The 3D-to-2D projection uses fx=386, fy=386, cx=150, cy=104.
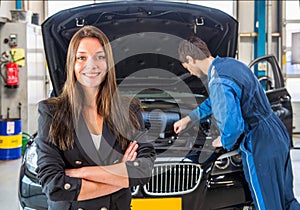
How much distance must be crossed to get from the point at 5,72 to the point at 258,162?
405cm

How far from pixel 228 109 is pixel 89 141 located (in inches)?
37.6

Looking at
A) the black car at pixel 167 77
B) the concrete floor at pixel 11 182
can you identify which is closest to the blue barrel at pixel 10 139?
the concrete floor at pixel 11 182

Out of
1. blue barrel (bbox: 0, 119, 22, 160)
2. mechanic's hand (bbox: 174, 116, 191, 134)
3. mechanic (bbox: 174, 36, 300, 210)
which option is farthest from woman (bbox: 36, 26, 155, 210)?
blue barrel (bbox: 0, 119, 22, 160)

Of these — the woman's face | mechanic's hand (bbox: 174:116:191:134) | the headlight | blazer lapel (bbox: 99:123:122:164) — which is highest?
the woman's face

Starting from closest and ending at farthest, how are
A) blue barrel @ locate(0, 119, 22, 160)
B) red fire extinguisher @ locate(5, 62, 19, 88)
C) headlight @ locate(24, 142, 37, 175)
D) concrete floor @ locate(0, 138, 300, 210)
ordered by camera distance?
headlight @ locate(24, 142, 37, 175)
concrete floor @ locate(0, 138, 300, 210)
blue barrel @ locate(0, 119, 22, 160)
red fire extinguisher @ locate(5, 62, 19, 88)

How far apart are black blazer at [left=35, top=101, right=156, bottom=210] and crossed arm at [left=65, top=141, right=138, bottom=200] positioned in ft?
0.06

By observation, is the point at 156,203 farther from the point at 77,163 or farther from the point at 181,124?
the point at 77,163

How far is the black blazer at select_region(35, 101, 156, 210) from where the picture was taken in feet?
3.88

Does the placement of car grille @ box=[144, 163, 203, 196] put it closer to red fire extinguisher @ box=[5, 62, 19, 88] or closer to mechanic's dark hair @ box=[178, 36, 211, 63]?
mechanic's dark hair @ box=[178, 36, 211, 63]

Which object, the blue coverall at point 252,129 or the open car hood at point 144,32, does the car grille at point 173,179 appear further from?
the open car hood at point 144,32

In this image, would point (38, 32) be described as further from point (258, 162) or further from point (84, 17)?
point (258, 162)

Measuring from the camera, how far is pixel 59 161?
4.00 ft

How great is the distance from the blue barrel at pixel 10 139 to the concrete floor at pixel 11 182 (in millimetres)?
91

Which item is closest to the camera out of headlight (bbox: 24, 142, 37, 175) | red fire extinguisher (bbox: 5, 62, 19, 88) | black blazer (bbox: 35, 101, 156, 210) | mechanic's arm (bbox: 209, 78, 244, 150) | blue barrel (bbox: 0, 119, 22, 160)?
black blazer (bbox: 35, 101, 156, 210)
